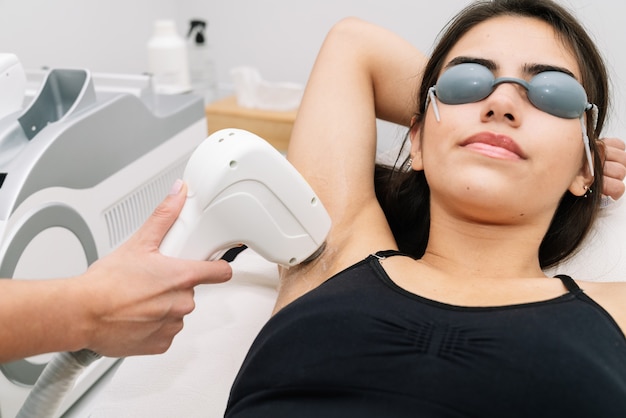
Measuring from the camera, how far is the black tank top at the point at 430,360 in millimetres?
773

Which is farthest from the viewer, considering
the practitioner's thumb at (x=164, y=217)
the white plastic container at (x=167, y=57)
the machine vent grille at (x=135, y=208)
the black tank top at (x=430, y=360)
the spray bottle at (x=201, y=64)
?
the spray bottle at (x=201, y=64)

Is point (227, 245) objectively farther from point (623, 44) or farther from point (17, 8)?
point (623, 44)

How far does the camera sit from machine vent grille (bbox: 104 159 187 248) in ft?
3.95

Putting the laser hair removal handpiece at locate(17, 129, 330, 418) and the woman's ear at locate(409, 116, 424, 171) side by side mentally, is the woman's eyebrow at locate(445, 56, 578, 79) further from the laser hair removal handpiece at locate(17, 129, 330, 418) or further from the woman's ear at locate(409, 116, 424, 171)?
the laser hair removal handpiece at locate(17, 129, 330, 418)

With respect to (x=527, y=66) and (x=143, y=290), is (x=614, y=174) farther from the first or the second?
(x=143, y=290)

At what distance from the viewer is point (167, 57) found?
79.7 inches

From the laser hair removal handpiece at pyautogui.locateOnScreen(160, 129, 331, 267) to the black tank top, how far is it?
0.40 feet

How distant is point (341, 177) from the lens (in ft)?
3.97

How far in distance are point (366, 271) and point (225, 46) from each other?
5.45 ft

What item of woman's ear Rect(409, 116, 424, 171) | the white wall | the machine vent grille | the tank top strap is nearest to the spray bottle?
the white wall

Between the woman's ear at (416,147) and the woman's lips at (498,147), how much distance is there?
17cm

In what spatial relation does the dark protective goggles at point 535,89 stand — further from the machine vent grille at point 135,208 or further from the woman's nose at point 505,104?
the machine vent grille at point 135,208

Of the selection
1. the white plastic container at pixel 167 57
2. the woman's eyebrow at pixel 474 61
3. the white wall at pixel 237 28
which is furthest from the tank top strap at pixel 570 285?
the white plastic container at pixel 167 57

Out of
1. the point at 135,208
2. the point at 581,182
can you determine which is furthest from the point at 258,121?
the point at 581,182
